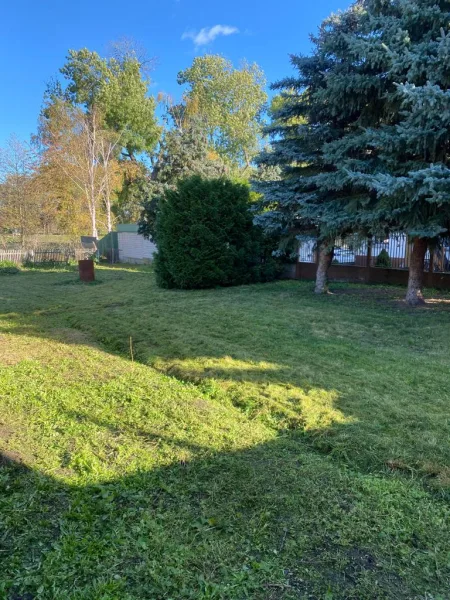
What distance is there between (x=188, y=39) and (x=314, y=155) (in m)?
25.4

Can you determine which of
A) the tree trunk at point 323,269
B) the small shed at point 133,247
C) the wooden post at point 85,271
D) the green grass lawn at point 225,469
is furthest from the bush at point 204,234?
the small shed at point 133,247

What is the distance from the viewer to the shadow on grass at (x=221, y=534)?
1611 millimetres

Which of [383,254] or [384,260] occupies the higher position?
[383,254]

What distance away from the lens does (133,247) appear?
21.8 m

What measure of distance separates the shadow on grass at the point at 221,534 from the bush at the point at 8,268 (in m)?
15.9

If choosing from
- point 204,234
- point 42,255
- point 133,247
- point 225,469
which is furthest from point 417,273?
point 42,255

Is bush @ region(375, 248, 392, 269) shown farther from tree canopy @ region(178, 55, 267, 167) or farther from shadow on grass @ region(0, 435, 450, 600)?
tree canopy @ region(178, 55, 267, 167)

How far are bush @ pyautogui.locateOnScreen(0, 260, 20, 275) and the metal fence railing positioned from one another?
38.1 ft

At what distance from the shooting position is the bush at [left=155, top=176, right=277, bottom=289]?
11.0m

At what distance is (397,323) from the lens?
6.50 m

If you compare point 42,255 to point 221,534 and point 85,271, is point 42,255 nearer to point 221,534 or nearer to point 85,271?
point 85,271

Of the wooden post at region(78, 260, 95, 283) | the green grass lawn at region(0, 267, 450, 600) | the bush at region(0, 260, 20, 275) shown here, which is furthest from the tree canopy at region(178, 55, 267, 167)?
the green grass lawn at region(0, 267, 450, 600)

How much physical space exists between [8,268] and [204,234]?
1020 cm

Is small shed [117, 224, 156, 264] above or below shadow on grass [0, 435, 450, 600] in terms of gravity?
above
